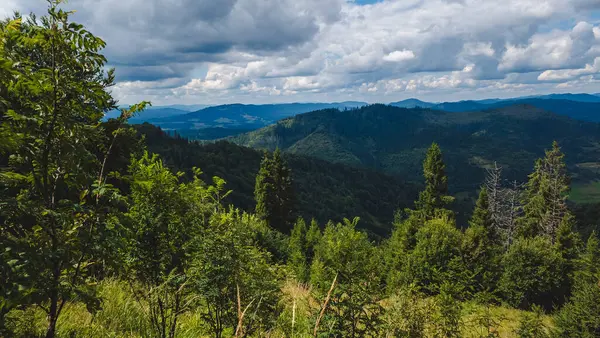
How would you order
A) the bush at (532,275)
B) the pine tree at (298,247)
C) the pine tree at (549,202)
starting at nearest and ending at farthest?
the bush at (532,275) < the pine tree at (298,247) < the pine tree at (549,202)

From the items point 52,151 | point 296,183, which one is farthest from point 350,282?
point 296,183

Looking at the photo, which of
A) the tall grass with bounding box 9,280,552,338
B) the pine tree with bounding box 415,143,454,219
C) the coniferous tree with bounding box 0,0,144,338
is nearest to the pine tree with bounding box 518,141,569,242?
the pine tree with bounding box 415,143,454,219

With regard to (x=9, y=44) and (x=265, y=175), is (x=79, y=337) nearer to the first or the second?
(x=9, y=44)

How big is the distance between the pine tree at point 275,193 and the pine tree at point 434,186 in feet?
57.5

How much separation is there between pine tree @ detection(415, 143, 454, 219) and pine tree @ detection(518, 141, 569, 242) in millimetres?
12433

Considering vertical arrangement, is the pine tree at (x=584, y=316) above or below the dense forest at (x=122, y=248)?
below

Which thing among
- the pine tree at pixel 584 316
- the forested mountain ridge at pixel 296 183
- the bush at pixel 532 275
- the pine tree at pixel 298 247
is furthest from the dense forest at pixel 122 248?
the forested mountain ridge at pixel 296 183

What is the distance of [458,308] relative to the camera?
24.7 feet

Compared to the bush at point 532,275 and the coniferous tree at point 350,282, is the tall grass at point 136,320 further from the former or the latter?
the bush at point 532,275

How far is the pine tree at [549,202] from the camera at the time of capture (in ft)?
128

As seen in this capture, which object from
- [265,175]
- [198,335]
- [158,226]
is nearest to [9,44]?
[158,226]

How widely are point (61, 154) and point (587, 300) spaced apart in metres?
21.4

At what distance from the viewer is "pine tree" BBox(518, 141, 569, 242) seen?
39.1 meters

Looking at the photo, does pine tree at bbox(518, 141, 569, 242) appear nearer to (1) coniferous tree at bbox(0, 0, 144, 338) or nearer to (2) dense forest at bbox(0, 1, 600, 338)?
(2) dense forest at bbox(0, 1, 600, 338)
